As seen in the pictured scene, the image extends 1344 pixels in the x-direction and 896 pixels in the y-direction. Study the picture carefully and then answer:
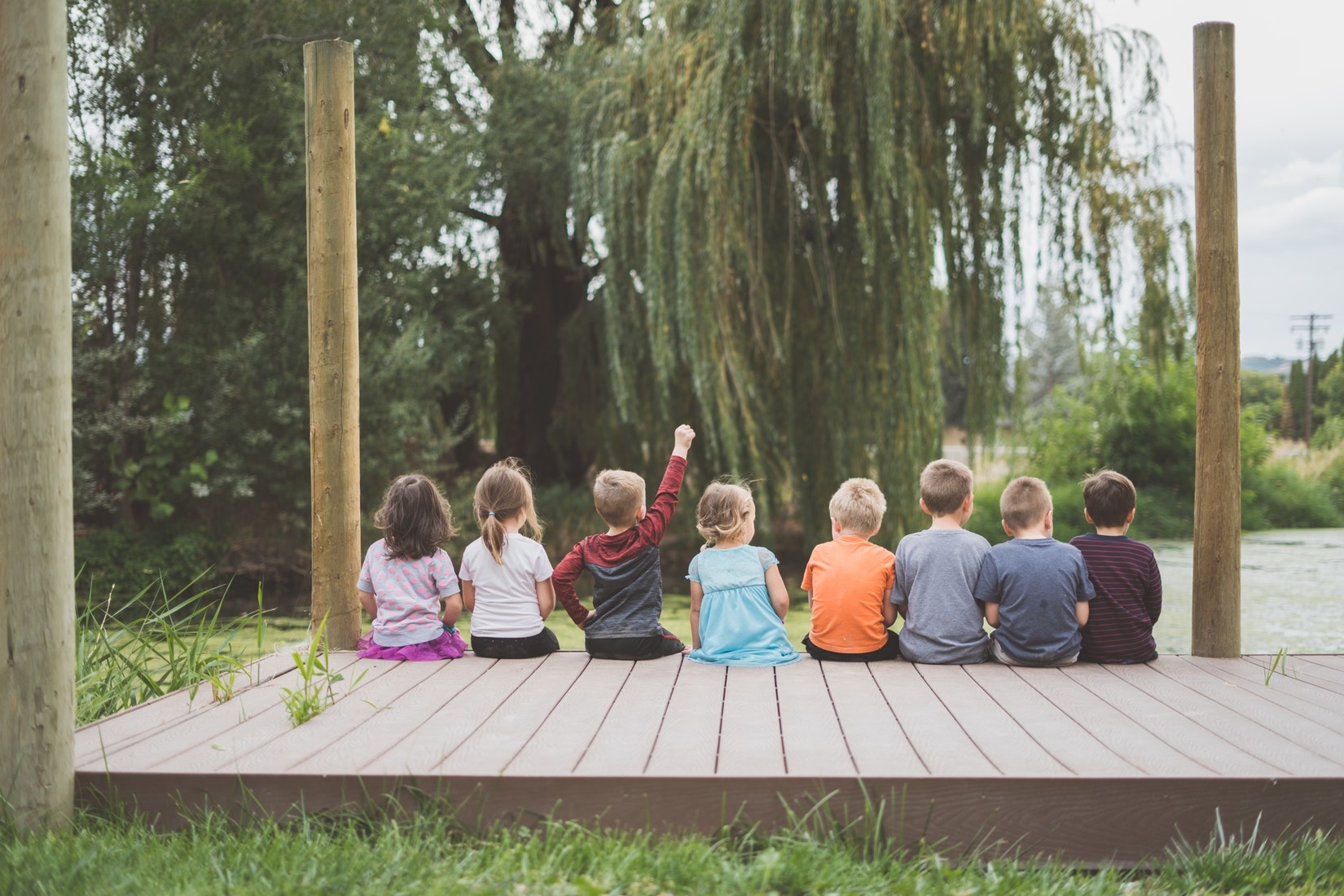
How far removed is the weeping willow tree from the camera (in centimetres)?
685

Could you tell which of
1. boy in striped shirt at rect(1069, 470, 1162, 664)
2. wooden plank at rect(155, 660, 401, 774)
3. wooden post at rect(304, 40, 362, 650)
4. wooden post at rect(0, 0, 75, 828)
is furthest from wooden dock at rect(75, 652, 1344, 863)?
wooden post at rect(304, 40, 362, 650)

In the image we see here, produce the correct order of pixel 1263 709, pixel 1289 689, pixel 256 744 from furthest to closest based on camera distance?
pixel 1289 689
pixel 1263 709
pixel 256 744

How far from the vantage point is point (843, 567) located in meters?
3.68

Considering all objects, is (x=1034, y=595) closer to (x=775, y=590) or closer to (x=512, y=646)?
(x=775, y=590)

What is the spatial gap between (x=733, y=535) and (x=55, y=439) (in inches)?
79.0

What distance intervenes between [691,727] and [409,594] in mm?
1361

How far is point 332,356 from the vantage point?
399 cm

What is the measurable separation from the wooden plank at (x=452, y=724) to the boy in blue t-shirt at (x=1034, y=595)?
4.85 ft

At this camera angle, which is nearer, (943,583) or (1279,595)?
(943,583)

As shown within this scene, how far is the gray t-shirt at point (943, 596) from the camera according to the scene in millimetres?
3596

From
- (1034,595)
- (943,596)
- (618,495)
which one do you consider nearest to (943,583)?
(943,596)

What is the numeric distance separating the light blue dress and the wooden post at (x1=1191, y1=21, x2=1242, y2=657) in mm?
1399

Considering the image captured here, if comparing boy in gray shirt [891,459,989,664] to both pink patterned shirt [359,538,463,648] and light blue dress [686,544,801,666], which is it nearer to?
light blue dress [686,544,801,666]

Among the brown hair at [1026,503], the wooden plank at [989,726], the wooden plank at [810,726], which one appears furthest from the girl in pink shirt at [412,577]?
the brown hair at [1026,503]
